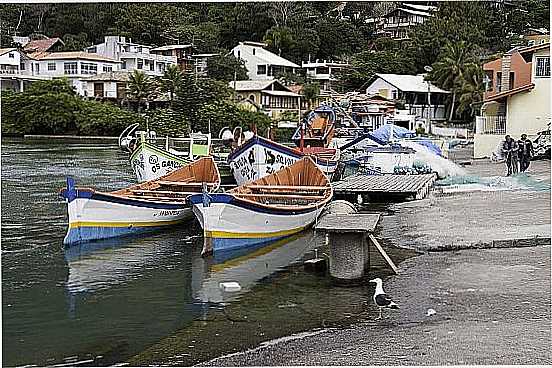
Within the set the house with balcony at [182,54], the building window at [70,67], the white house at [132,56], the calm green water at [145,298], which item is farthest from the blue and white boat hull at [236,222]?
the house with balcony at [182,54]

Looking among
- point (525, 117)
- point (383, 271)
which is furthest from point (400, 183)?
point (525, 117)

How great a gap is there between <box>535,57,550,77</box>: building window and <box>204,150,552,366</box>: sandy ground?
14.1m

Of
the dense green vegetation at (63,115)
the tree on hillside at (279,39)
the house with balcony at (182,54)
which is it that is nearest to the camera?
the dense green vegetation at (63,115)

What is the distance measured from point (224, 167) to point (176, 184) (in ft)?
23.4

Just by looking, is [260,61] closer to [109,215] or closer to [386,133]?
[386,133]

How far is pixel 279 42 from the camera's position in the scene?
54.4 metres

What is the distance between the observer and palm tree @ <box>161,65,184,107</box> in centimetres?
4538

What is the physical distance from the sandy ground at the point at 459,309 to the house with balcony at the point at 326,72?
39.7m

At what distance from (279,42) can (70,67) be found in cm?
1399

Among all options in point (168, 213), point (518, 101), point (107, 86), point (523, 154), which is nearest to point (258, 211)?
point (168, 213)

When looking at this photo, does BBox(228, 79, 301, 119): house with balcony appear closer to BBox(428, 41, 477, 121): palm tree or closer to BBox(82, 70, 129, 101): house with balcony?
BBox(82, 70, 129, 101): house with balcony

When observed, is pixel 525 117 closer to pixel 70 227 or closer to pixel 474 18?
pixel 70 227

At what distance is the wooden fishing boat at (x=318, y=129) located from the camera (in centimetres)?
2438

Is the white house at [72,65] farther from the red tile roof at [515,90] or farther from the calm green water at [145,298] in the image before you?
the calm green water at [145,298]
